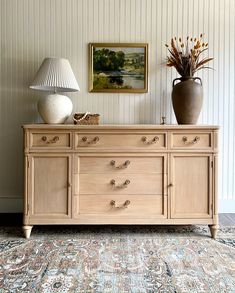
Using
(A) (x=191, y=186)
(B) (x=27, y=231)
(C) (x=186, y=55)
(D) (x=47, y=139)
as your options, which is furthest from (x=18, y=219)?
(C) (x=186, y=55)

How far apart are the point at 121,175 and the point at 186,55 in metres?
1.17

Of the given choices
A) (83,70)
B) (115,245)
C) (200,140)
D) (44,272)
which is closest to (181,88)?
(200,140)

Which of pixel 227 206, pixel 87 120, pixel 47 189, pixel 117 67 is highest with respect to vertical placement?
pixel 117 67

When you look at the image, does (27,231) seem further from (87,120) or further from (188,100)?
(188,100)

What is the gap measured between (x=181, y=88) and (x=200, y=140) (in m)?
0.46

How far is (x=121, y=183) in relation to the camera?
A: 2.18 m

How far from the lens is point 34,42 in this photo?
270cm

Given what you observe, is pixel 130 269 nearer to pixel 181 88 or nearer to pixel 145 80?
pixel 181 88

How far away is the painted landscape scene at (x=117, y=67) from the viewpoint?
269 centimetres

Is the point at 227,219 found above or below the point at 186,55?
below

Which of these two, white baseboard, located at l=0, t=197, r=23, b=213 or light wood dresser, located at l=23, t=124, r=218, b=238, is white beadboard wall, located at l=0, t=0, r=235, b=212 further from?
light wood dresser, located at l=23, t=124, r=218, b=238

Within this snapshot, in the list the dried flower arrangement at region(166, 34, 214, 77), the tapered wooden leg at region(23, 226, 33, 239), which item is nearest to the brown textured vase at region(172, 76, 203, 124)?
the dried flower arrangement at region(166, 34, 214, 77)

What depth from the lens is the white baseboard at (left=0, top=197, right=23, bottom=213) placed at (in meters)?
2.74

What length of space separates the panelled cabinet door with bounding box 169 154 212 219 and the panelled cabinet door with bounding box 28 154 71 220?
2.61 feet
